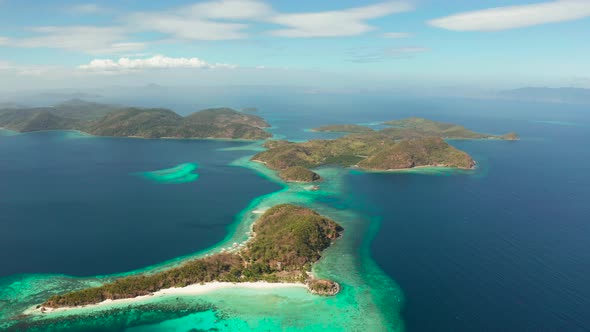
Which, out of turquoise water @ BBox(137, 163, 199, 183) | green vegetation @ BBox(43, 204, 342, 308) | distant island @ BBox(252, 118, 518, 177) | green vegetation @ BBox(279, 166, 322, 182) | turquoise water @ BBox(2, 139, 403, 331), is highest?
distant island @ BBox(252, 118, 518, 177)

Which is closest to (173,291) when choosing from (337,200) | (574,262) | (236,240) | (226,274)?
A: (226,274)

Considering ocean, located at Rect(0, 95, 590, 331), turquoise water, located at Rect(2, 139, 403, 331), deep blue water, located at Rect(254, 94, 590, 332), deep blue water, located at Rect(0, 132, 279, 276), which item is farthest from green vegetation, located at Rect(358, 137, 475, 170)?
turquoise water, located at Rect(2, 139, 403, 331)

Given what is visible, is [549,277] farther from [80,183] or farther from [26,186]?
[26,186]

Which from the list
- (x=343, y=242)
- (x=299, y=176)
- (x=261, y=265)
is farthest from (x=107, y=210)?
(x=343, y=242)

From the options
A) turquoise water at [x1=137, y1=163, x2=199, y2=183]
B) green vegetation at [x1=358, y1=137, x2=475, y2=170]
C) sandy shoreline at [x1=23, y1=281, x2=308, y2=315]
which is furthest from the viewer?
green vegetation at [x1=358, y1=137, x2=475, y2=170]

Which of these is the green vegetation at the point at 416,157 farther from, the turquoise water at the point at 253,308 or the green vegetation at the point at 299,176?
the turquoise water at the point at 253,308

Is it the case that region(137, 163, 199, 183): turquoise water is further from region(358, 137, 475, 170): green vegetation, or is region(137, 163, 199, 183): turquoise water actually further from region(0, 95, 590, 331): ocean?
region(358, 137, 475, 170): green vegetation
